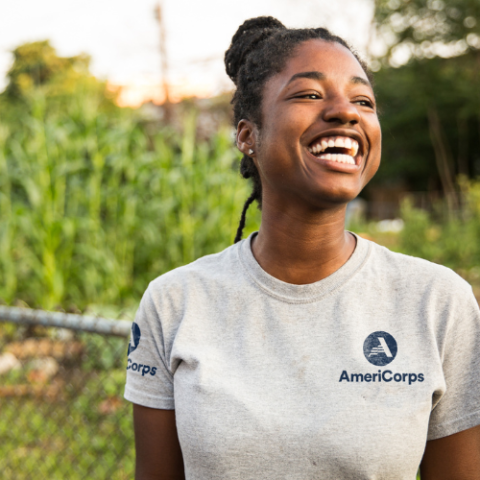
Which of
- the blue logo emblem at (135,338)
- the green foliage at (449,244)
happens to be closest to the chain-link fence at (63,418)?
the blue logo emblem at (135,338)

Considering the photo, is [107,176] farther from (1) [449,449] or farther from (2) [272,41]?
(1) [449,449]

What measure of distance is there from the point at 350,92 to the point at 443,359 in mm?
677

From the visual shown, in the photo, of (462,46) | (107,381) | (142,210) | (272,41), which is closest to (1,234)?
(142,210)

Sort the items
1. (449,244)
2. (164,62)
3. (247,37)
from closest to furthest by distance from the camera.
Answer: (247,37)
(449,244)
(164,62)

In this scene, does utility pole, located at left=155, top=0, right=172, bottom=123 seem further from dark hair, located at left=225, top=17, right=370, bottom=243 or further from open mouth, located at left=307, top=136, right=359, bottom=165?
open mouth, located at left=307, top=136, right=359, bottom=165

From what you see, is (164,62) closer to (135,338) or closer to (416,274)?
(135,338)

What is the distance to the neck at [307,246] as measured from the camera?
143 centimetres

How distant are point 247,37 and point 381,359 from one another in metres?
0.99

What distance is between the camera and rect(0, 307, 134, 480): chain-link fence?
9.71ft

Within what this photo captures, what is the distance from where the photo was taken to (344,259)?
57.1 inches

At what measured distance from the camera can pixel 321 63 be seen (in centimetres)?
139

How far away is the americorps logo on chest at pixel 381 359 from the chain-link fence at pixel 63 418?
149 cm

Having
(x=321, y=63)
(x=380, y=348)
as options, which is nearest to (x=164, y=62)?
(x=321, y=63)

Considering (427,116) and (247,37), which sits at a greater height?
(247,37)
